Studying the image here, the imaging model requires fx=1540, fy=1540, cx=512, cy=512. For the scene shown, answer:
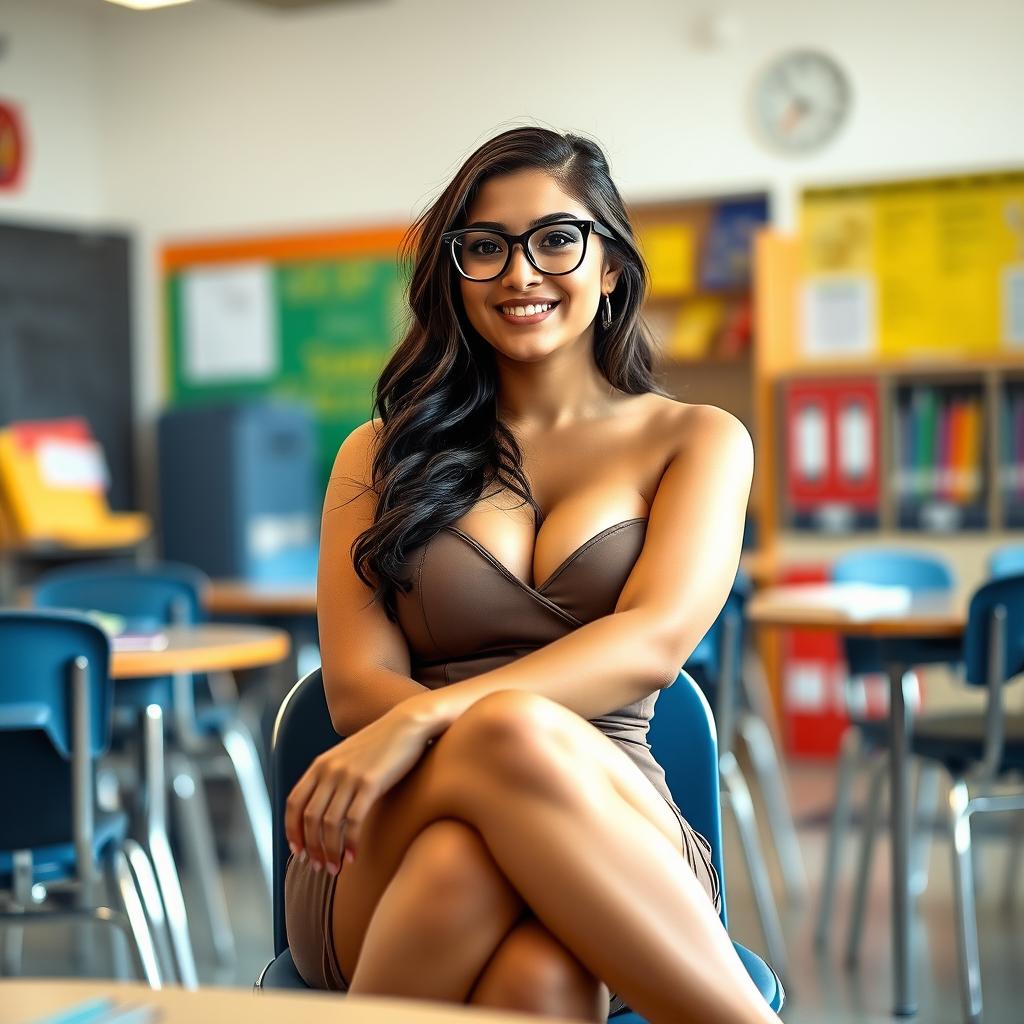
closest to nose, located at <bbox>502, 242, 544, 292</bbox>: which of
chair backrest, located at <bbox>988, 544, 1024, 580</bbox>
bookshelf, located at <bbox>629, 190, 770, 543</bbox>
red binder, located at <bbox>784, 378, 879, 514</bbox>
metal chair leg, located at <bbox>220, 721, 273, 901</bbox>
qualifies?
metal chair leg, located at <bbox>220, 721, 273, 901</bbox>

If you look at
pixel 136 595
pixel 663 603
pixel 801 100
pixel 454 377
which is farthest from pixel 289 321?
pixel 663 603

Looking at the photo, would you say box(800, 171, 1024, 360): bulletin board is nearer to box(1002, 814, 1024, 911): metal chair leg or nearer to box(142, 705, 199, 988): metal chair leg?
box(1002, 814, 1024, 911): metal chair leg

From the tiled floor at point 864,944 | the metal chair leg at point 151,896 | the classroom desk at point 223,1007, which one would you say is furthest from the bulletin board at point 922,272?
the classroom desk at point 223,1007

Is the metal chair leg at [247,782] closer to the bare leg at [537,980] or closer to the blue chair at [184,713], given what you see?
the blue chair at [184,713]

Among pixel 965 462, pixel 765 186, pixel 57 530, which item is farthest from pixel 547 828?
pixel 57 530

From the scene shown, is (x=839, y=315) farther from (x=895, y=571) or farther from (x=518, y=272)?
(x=518, y=272)

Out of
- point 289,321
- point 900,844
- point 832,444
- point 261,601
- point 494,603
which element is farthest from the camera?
point 289,321

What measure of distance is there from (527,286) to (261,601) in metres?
2.96

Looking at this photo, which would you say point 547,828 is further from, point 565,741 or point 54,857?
point 54,857

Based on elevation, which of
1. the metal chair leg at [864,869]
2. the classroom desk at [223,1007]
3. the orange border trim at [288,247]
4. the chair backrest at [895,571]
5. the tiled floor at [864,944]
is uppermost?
the orange border trim at [288,247]

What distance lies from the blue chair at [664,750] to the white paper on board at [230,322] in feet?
20.5

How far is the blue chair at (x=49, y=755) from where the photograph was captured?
263cm

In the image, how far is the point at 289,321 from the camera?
795 cm

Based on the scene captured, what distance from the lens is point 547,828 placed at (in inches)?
52.4
